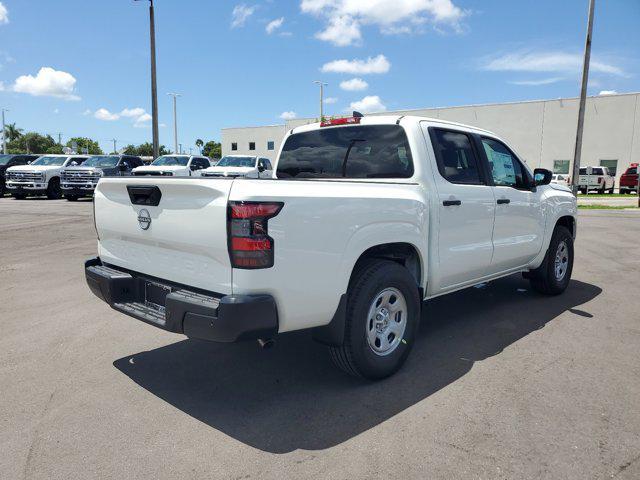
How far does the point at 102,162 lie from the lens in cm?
2059

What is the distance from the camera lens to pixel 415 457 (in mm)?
2654

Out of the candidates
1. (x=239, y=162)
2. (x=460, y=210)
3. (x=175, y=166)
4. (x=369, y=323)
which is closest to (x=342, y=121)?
(x=460, y=210)

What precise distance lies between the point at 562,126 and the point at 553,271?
132 feet

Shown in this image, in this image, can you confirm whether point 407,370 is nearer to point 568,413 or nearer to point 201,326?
point 568,413

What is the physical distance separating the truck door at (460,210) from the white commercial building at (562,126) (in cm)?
3820

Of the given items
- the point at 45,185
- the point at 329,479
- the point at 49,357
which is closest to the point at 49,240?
the point at 49,357

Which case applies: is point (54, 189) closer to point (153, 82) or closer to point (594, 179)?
point (153, 82)

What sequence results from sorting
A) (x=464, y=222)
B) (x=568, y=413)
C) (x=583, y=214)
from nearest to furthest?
(x=568, y=413) → (x=464, y=222) → (x=583, y=214)

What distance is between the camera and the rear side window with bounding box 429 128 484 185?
163 inches

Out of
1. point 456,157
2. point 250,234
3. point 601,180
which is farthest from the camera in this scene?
point 601,180

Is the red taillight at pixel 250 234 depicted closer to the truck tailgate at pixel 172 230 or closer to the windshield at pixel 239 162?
the truck tailgate at pixel 172 230

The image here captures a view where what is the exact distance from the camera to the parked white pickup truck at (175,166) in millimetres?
18516

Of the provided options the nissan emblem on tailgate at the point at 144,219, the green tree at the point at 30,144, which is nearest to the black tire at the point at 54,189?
the nissan emblem on tailgate at the point at 144,219

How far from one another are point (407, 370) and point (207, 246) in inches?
74.4
